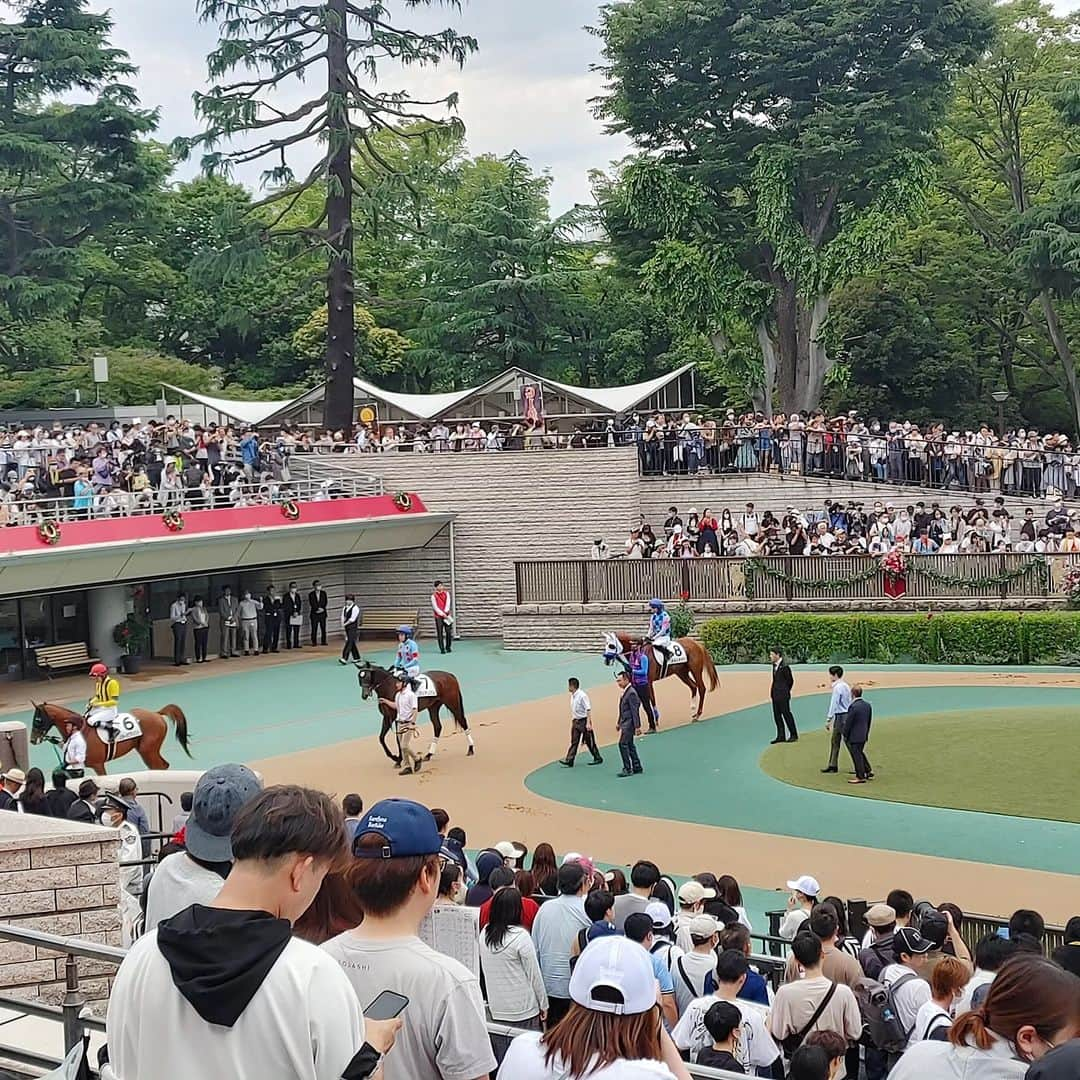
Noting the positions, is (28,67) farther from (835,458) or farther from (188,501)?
(835,458)

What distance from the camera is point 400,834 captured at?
4.17m

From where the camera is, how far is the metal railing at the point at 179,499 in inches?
1121

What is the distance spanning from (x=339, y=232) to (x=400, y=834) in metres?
37.3

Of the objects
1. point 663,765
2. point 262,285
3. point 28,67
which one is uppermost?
point 28,67

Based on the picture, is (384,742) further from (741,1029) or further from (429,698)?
(741,1029)

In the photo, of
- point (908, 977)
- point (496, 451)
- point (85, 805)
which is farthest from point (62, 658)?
point (908, 977)

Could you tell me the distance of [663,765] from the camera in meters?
20.8

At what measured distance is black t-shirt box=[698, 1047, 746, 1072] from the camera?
597 centimetres

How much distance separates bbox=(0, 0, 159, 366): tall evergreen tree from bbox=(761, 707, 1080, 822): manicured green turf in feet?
102

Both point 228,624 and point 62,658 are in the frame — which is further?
point 228,624

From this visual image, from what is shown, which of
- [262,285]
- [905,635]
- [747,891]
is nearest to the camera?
[747,891]

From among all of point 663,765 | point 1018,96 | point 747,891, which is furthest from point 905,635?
point 1018,96

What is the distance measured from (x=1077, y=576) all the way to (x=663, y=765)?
12.7 m

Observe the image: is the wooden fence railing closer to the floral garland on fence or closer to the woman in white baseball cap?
the floral garland on fence
